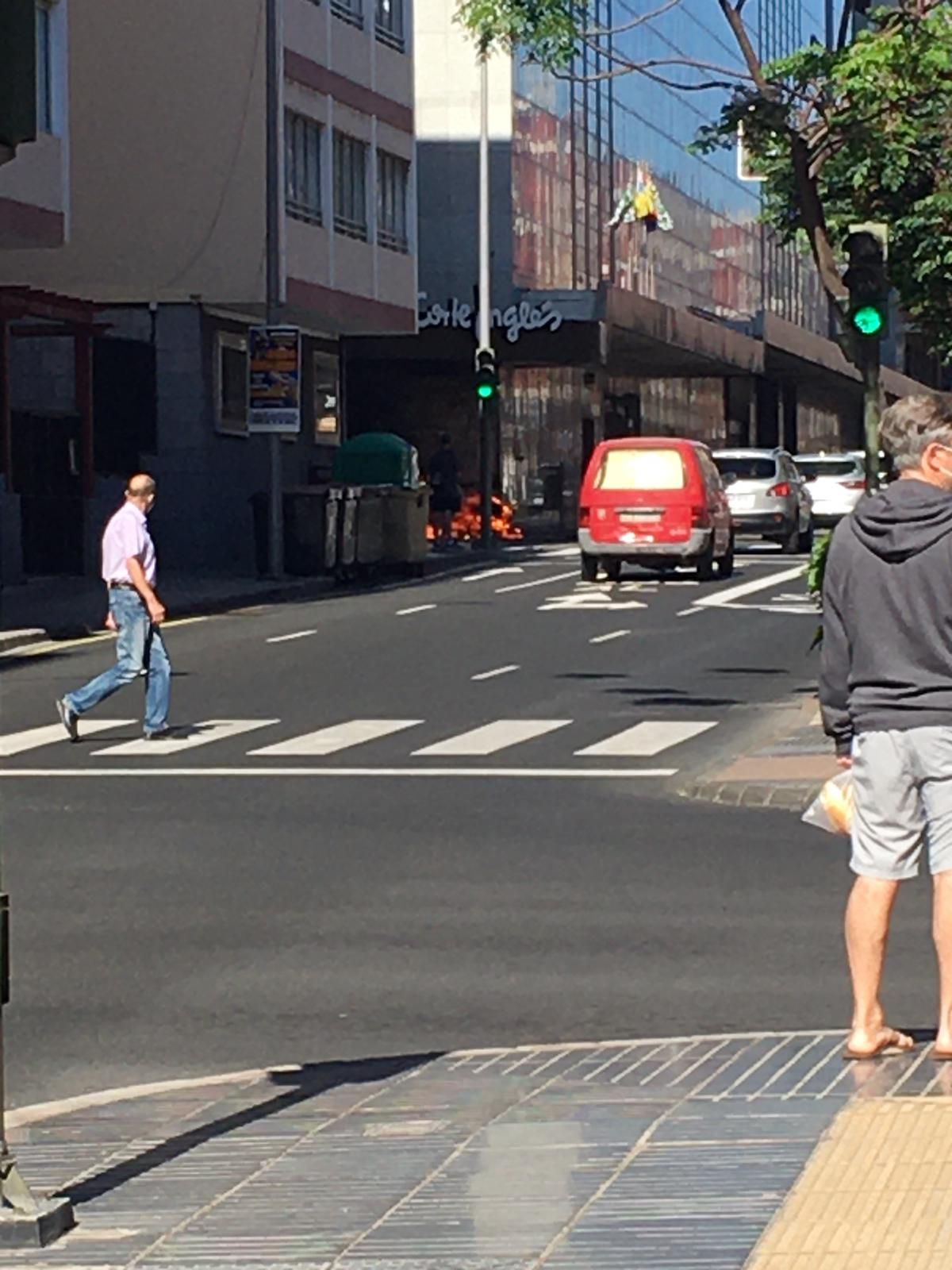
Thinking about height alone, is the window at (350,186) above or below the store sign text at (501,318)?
above

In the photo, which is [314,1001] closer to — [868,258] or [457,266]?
[868,258]

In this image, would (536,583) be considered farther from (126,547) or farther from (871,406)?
(871,406)

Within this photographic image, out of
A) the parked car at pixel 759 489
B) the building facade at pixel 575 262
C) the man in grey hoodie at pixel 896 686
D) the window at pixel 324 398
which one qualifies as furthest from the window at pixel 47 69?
the man in grey hoodie at pixel 896 686

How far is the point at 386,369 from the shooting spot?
60094mm

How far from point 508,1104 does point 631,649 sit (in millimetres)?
19632

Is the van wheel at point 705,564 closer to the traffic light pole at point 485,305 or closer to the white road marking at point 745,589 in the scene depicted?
the white road marking at point 745,589

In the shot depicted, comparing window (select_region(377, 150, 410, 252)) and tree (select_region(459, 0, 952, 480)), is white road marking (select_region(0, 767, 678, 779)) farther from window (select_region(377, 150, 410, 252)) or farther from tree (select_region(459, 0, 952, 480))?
window (select_region(377, 150, 410, 252))

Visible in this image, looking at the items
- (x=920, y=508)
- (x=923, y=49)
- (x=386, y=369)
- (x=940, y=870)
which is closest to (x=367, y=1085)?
(x=940, y=870)

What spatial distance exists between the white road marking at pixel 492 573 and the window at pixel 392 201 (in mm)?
8129

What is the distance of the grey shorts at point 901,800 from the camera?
7.62 m

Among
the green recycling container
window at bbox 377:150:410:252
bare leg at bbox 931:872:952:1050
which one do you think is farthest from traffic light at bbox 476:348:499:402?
bare leg at bbox 931:872:952:1050

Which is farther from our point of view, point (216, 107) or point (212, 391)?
point (212, 391)

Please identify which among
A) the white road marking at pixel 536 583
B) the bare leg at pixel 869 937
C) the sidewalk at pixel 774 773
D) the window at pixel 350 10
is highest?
the window at pixel 350 10

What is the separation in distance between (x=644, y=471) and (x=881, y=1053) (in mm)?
31271
